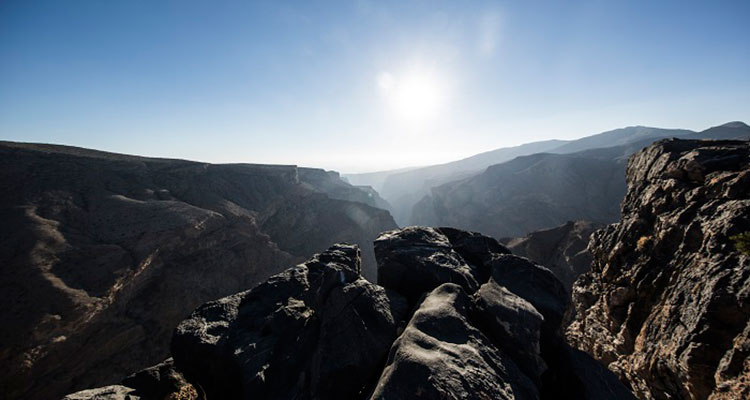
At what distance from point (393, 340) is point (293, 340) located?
10.4 feet

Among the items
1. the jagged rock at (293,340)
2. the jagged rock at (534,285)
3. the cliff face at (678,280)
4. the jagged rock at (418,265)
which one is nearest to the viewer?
the jagged rock at (293,340)

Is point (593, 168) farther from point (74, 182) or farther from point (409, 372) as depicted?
point (74, 182)

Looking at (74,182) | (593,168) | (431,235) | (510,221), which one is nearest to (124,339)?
(74,182)

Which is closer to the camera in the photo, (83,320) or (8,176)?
(83,320)

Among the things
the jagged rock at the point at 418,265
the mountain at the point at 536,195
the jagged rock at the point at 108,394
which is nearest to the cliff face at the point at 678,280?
the jagged rock at the point at 418,265

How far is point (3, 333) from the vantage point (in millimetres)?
20922

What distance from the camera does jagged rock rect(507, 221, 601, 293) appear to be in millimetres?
34750

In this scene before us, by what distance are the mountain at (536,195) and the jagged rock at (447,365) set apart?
283 ft

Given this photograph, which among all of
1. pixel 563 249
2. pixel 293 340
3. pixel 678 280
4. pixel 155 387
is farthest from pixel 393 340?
pixel 563 249

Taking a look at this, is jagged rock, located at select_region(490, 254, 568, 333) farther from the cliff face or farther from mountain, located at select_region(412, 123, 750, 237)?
mountain, located at select_region(412, 123, 750, 237)

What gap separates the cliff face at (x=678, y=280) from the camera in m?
7.65

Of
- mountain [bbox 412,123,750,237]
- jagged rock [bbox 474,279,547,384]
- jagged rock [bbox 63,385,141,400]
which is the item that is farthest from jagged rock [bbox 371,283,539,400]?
mountain [bbox 412,123,750,237]

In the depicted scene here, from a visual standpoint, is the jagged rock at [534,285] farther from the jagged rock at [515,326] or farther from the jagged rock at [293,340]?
the jagged rock at [293,340]

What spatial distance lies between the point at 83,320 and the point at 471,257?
112ft
